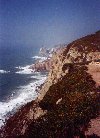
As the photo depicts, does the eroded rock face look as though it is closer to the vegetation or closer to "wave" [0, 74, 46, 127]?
"wave" [0, 74, 46, 127]

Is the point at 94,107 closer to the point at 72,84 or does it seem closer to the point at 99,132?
the point at 99,132

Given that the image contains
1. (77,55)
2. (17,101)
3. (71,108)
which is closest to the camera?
(71,108)

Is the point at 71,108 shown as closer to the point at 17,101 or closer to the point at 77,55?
the point at 77,55

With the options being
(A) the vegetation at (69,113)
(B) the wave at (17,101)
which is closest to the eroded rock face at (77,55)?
(B) the wave at (17,101)

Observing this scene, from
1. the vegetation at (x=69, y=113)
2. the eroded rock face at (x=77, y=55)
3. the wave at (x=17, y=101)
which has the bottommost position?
the wave at (x=17, y=101)

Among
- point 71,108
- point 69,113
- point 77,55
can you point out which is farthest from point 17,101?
point 69,113

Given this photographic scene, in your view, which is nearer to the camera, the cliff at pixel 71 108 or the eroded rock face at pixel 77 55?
the cliff at pixel 71 108

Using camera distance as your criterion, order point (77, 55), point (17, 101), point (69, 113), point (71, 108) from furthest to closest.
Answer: point (17, 101) → point (77, 55) → point (71, 108) → point (69, 113)

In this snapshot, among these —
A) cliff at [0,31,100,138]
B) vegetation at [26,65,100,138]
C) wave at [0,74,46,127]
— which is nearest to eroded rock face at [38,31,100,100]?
cliff at [0,31,100,138]

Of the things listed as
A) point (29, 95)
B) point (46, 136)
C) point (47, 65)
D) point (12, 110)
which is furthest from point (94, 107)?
point (47, 65)

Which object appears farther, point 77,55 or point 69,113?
point 77,55

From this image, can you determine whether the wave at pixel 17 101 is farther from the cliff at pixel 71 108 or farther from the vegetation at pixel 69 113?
the vegetation at pixel 69 113
